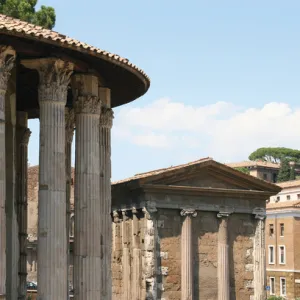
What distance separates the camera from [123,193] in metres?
25.8

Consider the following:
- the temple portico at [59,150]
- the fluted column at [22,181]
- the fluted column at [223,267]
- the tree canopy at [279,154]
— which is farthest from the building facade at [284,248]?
the tree canopy at [279,154]

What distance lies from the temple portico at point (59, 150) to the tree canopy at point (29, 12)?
1392 centimetres

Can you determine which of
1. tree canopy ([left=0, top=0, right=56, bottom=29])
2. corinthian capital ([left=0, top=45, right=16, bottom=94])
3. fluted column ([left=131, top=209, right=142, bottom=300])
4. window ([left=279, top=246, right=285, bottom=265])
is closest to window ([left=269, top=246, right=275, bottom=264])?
window ([left=279, top=246, right=285, bottom=265])

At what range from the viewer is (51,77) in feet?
43.5

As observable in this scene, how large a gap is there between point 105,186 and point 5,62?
3921 millimetres

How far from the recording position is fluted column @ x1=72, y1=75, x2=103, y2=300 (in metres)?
14.0

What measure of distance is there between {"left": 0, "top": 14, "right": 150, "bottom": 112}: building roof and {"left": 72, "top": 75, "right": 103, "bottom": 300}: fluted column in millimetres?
447

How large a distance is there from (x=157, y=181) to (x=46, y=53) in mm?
11964

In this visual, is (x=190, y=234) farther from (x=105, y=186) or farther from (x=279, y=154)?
(x=279, y=154)

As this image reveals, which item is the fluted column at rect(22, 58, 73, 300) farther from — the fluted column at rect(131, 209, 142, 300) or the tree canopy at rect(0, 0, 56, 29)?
the tree canopy at rect(0, 0, 56, 29)

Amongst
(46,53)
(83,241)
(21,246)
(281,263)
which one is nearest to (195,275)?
(21,246)

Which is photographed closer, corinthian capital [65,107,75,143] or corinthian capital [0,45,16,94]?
corinthian capital [0,45,16,94]

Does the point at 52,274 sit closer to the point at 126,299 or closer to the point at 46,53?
the point at 46,53

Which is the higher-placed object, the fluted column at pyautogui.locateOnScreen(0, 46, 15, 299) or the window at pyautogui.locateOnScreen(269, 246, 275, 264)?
the fluted column at pyautogui.locateOnScreen(0, 46, 15, 299)
